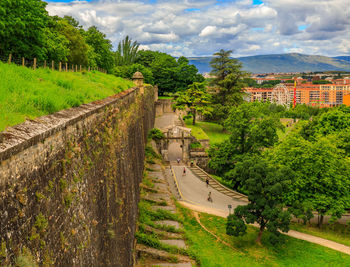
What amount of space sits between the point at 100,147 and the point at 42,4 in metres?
25.8

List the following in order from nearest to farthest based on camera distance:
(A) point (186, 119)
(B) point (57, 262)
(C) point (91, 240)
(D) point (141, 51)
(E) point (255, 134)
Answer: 1. (B) point (57, 262)
2. (C) point (91, 240)
3. (E) point (255, 134)
4. (A) point (186, 119)
5. (D) point (141, 51)

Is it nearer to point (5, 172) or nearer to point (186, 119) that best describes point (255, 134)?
point (186, 119)

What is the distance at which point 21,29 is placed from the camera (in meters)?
22.0

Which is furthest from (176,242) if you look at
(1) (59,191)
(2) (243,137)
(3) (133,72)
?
(3) (133,72)

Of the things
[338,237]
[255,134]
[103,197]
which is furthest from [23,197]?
[255,134]

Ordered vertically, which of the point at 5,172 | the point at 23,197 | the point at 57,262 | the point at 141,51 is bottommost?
the point at 57,262

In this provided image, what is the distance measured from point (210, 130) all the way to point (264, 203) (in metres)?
34.1

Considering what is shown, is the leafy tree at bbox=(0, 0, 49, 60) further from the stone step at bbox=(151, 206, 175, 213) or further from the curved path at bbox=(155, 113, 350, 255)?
the curved path at bbox=(155, 113, 350, 255)

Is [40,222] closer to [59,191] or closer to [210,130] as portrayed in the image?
[59,191]

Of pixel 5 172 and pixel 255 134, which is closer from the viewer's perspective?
pixel 5 172

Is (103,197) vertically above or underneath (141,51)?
underneath

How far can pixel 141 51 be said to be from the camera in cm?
8538

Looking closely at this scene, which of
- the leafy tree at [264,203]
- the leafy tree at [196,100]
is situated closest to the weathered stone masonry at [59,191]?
the leafy tree at [264,203]

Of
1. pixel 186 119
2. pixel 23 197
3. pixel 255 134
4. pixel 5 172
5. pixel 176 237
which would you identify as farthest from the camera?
pixel 186 119
